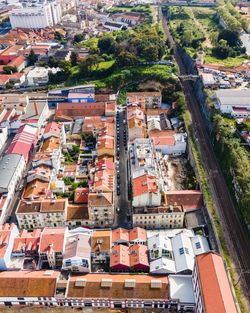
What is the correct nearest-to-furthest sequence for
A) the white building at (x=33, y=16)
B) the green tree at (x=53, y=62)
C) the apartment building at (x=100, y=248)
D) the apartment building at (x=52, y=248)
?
1. the apartment building at (x=52, y=248)
2. the apartment building at (x=100, y=248)
3. the green tree at (x=53, y=62)
4. the white building at (x=33, y=16)

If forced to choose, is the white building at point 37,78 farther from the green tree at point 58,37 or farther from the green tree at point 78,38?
the green tree at point 58,37

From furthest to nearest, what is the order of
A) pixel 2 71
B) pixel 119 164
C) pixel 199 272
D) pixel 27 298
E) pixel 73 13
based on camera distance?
1. pixel 73 13
2. pixel 2 71
3. pixel 119 164
4. pixel 27 298
5. pixel 199 272

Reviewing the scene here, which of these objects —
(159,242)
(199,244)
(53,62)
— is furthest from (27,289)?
(53,62)

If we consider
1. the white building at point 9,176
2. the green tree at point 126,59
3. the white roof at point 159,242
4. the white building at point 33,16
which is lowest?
the white roof at point 159,242

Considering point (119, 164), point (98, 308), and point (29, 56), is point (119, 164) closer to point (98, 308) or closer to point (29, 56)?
point (98, 308)

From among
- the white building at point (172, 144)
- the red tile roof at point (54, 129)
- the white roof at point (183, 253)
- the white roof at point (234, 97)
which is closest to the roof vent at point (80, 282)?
the white roof at point (183, 253)

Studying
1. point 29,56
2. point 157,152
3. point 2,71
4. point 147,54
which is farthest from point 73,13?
point 157,152
